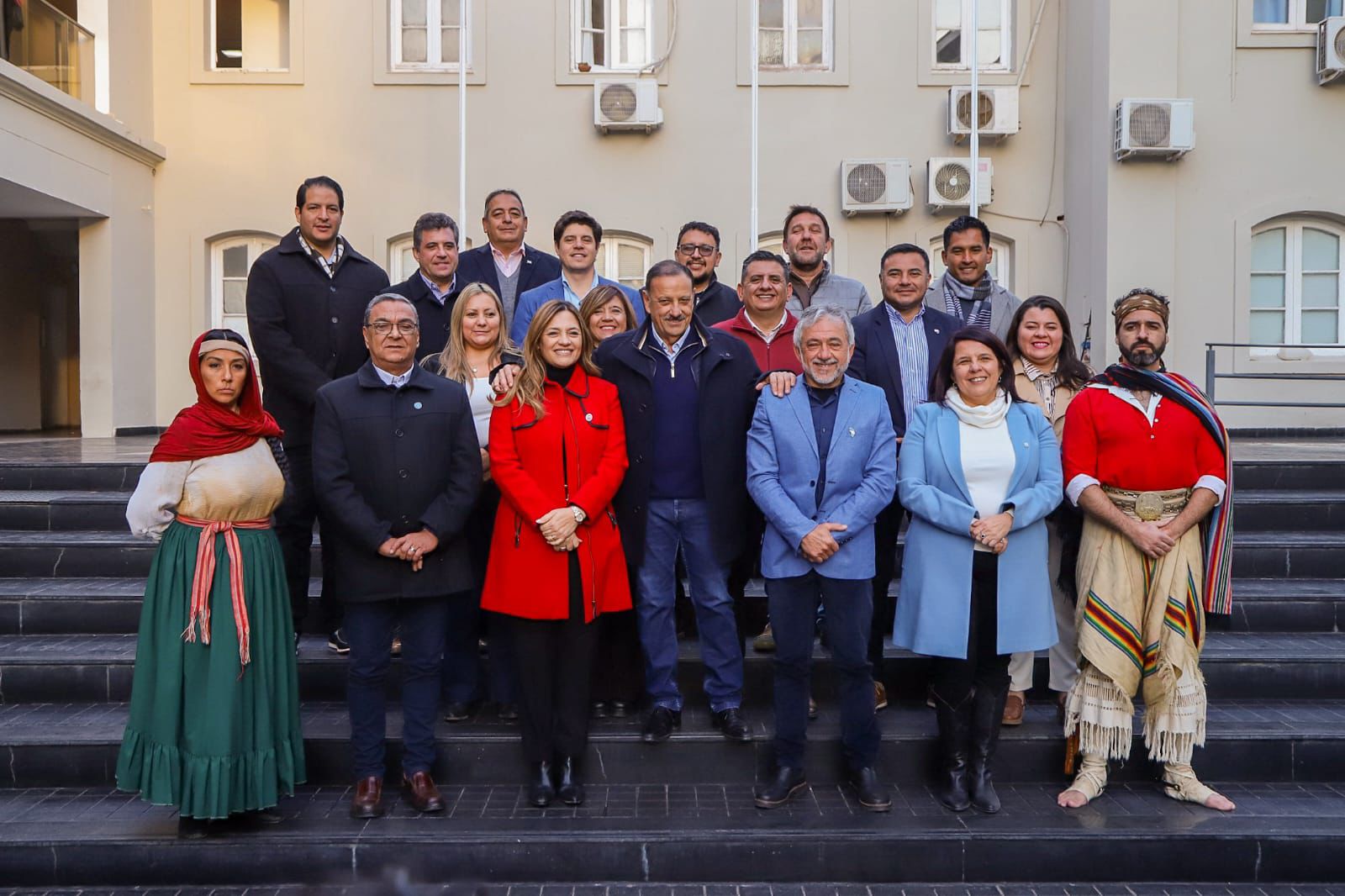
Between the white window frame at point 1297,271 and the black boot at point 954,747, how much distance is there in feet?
28.6

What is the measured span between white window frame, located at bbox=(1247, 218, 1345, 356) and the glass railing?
12.0 meters

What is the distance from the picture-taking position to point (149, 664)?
3.93m

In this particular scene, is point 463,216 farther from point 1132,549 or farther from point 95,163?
point 1132,549

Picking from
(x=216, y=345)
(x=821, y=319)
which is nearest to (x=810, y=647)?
(x=821, y=319)

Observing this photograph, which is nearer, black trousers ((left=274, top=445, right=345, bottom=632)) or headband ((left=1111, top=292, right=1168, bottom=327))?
headband ((left=1111, top=292, right=1168, bottom=327))

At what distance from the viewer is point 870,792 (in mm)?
4234

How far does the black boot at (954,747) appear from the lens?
4.24m

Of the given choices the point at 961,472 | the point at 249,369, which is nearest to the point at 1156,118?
the point at 961,472

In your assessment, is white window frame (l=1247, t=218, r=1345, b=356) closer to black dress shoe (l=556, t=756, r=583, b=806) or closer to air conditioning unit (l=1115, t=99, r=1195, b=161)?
air conditioning unit (l=1115, t=99, r=1195, b=161)

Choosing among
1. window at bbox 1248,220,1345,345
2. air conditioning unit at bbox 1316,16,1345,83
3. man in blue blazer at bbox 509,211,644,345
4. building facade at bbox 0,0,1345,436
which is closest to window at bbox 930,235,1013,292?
building facade at bbox 0,0,1345,436

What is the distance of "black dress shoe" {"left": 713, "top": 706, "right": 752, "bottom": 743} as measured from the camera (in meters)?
4.50

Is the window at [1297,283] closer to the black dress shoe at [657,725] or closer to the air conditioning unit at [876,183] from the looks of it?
the air conditioning unit at [876,183]

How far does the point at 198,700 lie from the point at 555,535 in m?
1.43

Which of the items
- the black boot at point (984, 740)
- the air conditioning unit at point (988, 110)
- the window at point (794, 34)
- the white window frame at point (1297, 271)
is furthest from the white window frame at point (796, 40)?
the black boot at point (984, 740)
